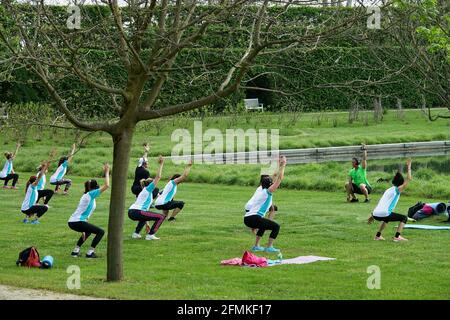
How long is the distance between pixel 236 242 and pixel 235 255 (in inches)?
61.7

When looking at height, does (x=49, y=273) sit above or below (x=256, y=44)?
below

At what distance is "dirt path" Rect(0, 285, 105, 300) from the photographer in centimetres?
1226

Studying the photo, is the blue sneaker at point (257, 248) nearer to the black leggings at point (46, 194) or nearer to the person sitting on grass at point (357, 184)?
the black leggings at point (46, 194)

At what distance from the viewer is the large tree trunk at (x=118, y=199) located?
13445 mm

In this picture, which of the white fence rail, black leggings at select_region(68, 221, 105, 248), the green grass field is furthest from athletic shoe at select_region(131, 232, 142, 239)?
the white fence rail

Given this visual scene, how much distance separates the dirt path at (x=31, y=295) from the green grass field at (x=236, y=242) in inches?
11.4

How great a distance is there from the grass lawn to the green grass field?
0.06 ft

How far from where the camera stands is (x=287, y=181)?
96.0 feet

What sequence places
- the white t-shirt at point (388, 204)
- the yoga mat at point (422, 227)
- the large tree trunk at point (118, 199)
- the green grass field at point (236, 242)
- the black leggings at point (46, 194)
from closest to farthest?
the green grass field at point (236, 242) < the large tree trunk at point (118, 199) < the white t-shirt at point (388, 204) < the yoga mat at point (422, 227) < the black leggings at point (46, 194)

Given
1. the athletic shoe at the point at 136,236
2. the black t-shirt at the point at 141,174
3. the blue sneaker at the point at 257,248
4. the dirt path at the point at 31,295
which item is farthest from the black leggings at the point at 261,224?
the black t-shirt at the point at 141,174
